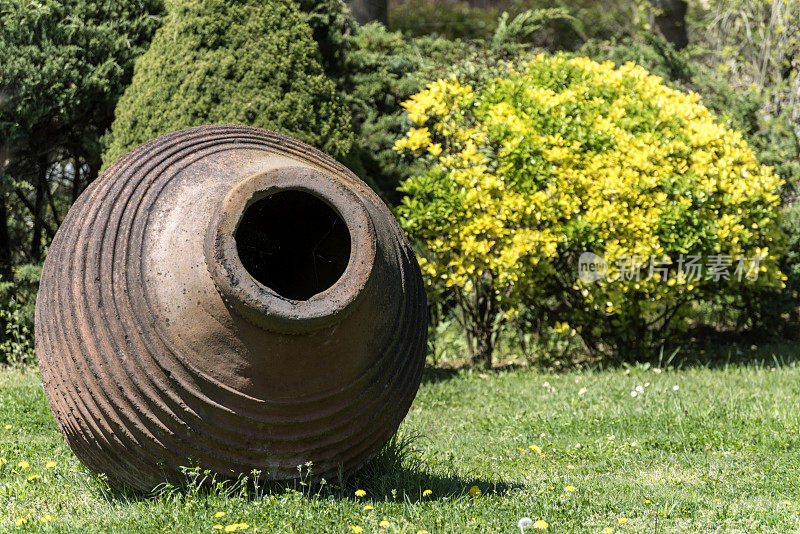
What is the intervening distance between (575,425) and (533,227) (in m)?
1.87

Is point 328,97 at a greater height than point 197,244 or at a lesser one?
greater

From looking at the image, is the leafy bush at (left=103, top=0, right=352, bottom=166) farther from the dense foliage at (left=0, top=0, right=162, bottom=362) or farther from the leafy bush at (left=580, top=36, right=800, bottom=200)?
the leafy bush at (left=580, top=36, right=800, bottom=200)

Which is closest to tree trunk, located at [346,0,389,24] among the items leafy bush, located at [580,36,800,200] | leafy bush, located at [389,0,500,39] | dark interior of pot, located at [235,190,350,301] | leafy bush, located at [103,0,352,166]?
leafy bush, located at [580,36,800,200]

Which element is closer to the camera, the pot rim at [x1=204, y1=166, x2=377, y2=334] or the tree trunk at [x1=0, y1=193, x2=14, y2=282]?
the pot rim at [x1=204, y1=166, x2=377, y2=334]

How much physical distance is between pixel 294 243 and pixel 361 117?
12.9ft

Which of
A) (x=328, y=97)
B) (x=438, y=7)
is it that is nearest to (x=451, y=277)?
(x=328, y=97)

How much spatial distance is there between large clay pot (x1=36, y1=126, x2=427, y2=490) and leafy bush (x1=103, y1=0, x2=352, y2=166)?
245cm

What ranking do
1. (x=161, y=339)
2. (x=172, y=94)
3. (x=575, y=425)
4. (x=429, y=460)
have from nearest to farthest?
(x=161, y=339) < (x=429, y=460) < (x=575, y=425) < (x=172, y=94)

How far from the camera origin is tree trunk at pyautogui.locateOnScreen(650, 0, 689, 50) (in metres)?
11.0

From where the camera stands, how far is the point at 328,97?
Result: 6.27m

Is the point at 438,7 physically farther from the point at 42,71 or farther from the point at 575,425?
the point at 575,425

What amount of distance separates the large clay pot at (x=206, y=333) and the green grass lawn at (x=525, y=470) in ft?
0.56

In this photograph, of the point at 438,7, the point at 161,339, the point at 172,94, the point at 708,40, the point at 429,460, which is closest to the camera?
the point at 161,339

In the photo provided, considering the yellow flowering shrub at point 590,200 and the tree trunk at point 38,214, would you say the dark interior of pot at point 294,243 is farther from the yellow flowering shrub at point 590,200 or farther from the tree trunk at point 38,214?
the tree trunk at point 38,214
